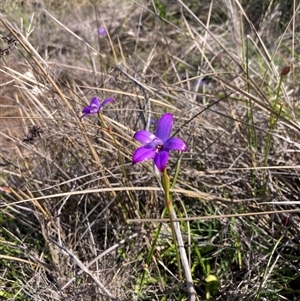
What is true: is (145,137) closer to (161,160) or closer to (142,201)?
(161,160)

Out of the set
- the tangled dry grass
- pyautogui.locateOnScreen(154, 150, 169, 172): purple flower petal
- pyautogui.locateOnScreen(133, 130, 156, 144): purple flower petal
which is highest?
pyautogui.locateOnScreen(133, 130, 156, 144): purple flower petal

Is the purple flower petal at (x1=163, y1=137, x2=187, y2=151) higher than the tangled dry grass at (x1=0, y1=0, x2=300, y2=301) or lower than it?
higher

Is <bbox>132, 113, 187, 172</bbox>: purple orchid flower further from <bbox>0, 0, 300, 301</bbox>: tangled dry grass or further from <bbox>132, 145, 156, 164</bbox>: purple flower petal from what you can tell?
<bbox>0, 0, 300, 301</bbox>: tangled dry grass

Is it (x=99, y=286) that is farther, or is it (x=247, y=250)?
(x=247, y=250)

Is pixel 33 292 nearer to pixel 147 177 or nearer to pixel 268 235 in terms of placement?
pixel 147 177

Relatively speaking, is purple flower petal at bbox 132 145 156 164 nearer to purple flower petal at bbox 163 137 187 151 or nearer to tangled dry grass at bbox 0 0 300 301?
purple flower petal at bbox 163 137 187 151

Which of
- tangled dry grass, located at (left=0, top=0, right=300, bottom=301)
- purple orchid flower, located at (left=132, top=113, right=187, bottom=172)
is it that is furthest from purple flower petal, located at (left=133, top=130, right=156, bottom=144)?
tangled dry grass, located at (left=0, top=0, right=300, bottom=301)

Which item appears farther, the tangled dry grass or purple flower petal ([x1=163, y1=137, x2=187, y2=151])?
the tangled dry grass

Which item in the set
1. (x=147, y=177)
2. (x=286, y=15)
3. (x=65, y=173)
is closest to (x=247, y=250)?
(x=147, y=177)
